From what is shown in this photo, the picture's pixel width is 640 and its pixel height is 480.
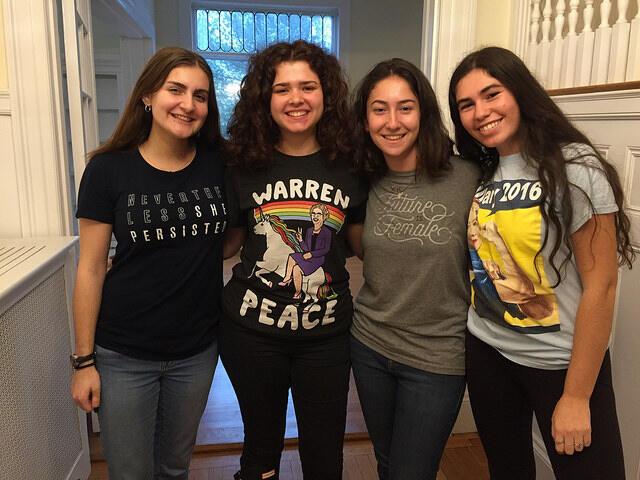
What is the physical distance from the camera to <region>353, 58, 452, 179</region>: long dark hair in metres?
1.32

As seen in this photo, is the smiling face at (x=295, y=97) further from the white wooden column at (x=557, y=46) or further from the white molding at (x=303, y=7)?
the white molding at (x=303, y=7)

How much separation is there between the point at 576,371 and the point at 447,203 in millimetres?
485

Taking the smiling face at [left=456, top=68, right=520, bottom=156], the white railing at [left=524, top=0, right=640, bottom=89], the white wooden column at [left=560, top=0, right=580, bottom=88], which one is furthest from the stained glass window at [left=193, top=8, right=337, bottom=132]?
the smiling face at [left=456, top=68, right=520, bottom=156]

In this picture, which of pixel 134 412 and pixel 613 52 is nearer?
pixel 134 412

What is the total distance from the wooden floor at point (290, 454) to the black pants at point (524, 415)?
33.4 inches

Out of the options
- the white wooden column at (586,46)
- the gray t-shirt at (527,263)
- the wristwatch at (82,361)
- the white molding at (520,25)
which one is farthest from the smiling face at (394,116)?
the wristwatch at (82,361)

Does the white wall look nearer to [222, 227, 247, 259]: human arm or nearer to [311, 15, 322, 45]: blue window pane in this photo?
[311, 15, 322, 45]: blue window pane

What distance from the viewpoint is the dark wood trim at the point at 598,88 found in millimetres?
1369

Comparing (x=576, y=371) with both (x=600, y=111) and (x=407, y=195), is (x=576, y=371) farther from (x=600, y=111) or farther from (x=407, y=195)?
(x=600, y=111)

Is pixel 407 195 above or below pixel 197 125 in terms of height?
below

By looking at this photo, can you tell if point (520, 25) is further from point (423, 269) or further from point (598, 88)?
point (423, 269)

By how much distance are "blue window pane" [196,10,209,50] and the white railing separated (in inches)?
173

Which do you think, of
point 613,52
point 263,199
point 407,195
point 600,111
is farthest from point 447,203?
point 613,52

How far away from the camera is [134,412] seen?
1.35 m
